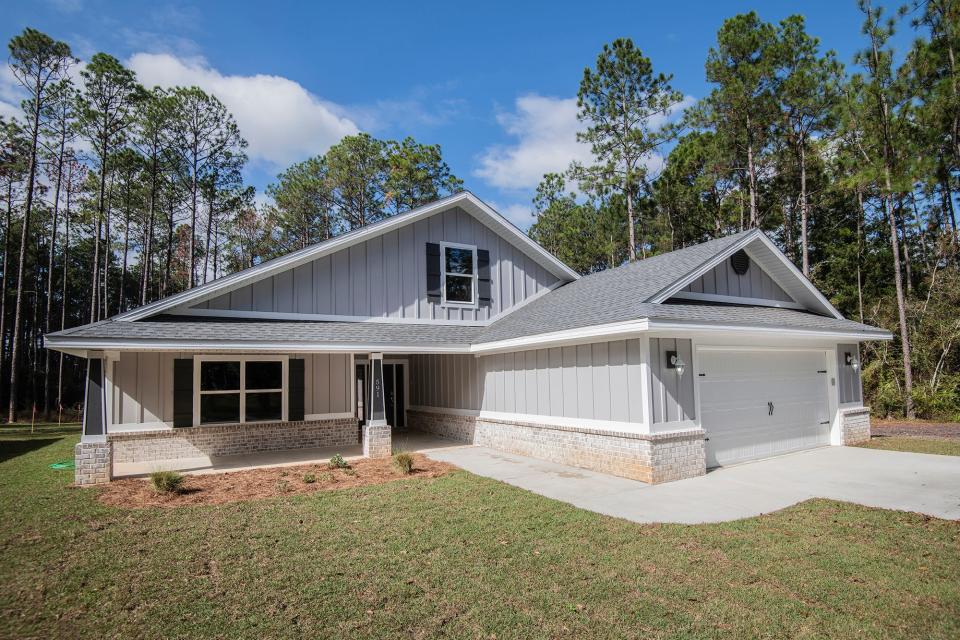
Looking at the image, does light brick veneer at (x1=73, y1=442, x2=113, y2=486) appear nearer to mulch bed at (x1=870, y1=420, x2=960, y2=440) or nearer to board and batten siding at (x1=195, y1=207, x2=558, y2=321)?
board and batten siding at (x1=195, y1=207, x2=558, y2=321)

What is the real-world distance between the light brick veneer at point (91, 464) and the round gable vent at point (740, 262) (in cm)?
1254

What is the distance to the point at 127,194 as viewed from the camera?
86.8ft

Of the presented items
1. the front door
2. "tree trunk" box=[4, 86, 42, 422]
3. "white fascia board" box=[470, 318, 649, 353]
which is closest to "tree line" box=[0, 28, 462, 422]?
"tree trunk" box=[4, 86, 42, 422]

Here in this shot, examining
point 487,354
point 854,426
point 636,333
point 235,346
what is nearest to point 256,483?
point 235,346

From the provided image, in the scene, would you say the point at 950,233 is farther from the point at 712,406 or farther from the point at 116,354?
the point at 116,354

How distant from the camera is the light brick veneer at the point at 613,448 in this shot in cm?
836

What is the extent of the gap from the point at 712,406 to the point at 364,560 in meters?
6.94

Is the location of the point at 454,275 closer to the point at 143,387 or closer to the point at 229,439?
the point at 229,439

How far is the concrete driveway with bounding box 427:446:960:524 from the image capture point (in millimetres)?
6809

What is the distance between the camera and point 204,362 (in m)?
11.4

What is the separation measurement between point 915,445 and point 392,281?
12.4 meters

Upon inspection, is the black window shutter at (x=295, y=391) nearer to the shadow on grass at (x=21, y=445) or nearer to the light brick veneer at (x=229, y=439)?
the light brick veneer at (x=229, y=439)

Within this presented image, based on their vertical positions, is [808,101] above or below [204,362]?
above

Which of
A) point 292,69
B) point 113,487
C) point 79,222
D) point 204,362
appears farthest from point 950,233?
point 79,222
